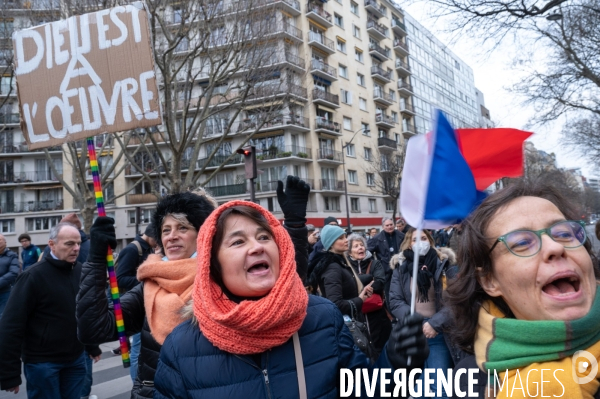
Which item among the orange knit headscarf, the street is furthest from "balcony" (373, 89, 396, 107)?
the orange knit headscarf

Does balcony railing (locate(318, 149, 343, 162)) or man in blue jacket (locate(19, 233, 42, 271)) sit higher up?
balcony railing (locate(318, 149, 343, 162))

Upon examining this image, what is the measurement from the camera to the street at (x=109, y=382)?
5.55 m

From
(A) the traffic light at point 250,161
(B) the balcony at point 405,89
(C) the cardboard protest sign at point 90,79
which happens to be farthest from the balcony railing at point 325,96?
(C) the cardboard protest sign at point 90,79

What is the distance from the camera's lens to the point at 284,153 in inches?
1361

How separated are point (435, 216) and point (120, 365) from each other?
22.4 ft

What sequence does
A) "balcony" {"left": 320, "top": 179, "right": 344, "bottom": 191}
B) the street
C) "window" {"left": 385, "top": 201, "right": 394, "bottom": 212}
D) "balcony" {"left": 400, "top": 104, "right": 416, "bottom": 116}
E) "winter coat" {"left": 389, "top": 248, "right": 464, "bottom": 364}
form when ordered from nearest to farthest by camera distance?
"winter coat" {"left": 389, "top": 248, "right": 464, "bottom": 364} < the street < "balcony" {"left": 320, "top": 179, "right": 344, "bottom": 191} < "window" {"left": 385, "top": 201, "right": 394, "bottom": 212} < "balcony" {"left": 400, "top": 104, "right": 416, "bottom": 116}

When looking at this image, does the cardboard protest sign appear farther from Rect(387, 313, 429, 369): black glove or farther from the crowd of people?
Rect(387, 313, 429, 369): black glove

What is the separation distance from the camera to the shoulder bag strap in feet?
5.58

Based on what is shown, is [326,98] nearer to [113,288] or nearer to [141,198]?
[141,198]

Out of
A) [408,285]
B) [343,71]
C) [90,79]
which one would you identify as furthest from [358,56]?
[90,79]

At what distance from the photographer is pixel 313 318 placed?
1.89 metres

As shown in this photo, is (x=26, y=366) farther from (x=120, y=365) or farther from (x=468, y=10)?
(x=468, y=10)

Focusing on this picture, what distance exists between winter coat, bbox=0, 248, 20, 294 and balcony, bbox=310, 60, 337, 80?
30.4 m

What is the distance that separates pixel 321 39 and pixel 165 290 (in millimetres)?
38213
